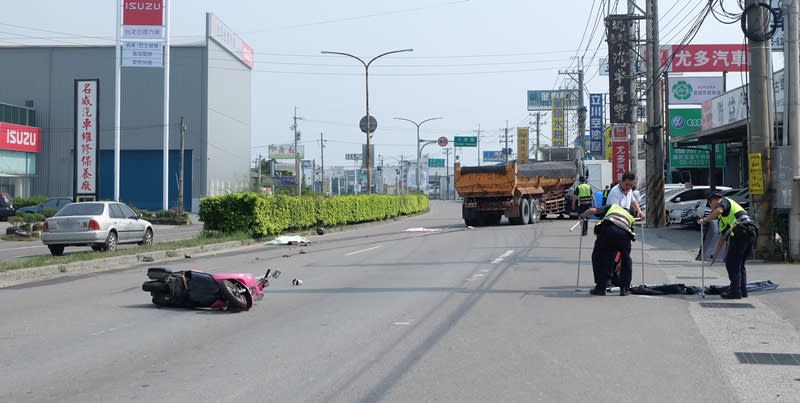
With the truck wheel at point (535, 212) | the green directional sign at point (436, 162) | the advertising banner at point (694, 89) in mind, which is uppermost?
the advertising banner at point (694, 89)

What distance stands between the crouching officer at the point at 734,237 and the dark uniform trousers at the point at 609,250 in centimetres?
114

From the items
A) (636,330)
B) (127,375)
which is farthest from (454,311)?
(127,375)

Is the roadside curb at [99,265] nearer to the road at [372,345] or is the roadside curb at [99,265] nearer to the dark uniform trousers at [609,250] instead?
the road at [372,345]

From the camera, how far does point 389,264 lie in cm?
1738

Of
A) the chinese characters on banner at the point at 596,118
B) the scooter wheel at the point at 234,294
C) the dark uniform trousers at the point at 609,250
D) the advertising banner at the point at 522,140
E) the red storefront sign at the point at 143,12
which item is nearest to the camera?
the scooter wheel at the point at 234,294

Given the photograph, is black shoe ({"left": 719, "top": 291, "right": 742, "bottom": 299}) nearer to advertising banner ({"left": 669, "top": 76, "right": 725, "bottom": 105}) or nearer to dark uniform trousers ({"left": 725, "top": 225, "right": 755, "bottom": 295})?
dark uniform trousers ({"left": 725, "top": 225, "right": 755, "bottom": 295})

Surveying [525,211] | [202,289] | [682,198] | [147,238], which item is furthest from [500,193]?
[202,289]

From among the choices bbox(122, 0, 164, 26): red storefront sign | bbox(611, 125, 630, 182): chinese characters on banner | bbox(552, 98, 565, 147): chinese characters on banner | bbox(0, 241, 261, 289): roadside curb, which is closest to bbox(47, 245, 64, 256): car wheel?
bbox(0, 241, 261, 289): roadside curb

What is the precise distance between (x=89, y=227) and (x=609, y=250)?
1383cm

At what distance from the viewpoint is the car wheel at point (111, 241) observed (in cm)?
2119

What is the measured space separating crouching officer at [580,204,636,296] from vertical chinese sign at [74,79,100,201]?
24684mm

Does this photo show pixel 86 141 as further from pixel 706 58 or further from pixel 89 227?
pixel 706 58

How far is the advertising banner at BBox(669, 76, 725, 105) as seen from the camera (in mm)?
56656

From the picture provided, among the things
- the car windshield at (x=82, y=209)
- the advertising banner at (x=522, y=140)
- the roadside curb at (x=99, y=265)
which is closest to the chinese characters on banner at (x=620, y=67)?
the roadside curb at (x=99, y=265)
